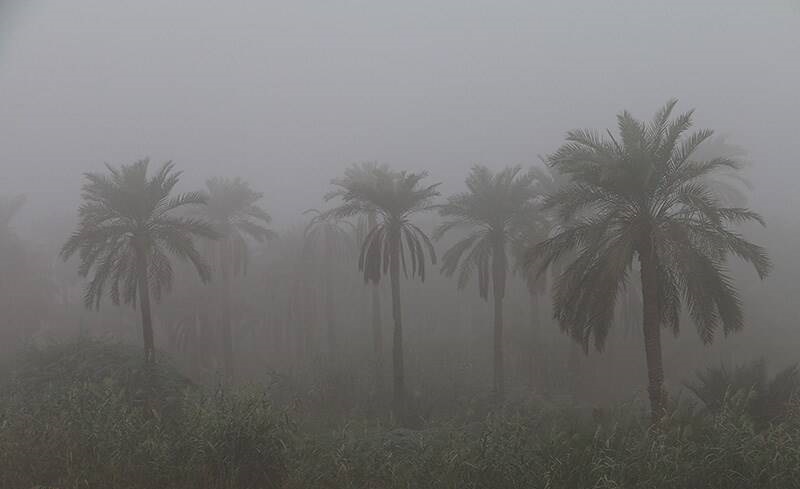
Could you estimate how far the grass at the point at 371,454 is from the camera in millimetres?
6953

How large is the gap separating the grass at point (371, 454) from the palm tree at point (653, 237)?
7.25 feet

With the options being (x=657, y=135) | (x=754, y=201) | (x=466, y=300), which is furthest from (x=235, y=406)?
(x=754, y=201)

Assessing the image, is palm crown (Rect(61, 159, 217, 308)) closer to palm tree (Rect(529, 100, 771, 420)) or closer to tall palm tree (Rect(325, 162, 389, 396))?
tall palm tree (Rect(325, 162, 389, 396))

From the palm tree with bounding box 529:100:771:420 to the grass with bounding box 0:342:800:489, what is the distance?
221cm

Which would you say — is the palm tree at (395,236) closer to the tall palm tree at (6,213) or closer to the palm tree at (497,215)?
the palm tree at (497,215)

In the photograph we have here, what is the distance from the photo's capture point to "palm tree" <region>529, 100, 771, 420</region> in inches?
422

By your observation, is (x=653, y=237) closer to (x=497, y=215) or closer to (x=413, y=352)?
(x=497, y=215)

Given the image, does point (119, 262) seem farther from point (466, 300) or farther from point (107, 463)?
point (466, 300)

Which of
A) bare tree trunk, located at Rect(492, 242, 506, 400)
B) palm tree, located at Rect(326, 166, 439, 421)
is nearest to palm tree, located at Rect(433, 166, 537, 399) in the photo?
bare tree trunk, located at Rect(492, 242, 506, 400)

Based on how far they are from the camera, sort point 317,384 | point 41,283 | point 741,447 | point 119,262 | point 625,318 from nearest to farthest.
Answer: point 741,447, point 119,262, point 317,384, point 625,318, point 41,283

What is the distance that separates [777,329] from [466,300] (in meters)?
15.2

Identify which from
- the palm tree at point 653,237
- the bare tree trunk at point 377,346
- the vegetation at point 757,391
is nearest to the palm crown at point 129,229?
the bare tree trunk at point 377,346

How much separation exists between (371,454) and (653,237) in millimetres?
7349

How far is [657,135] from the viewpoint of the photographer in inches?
447
